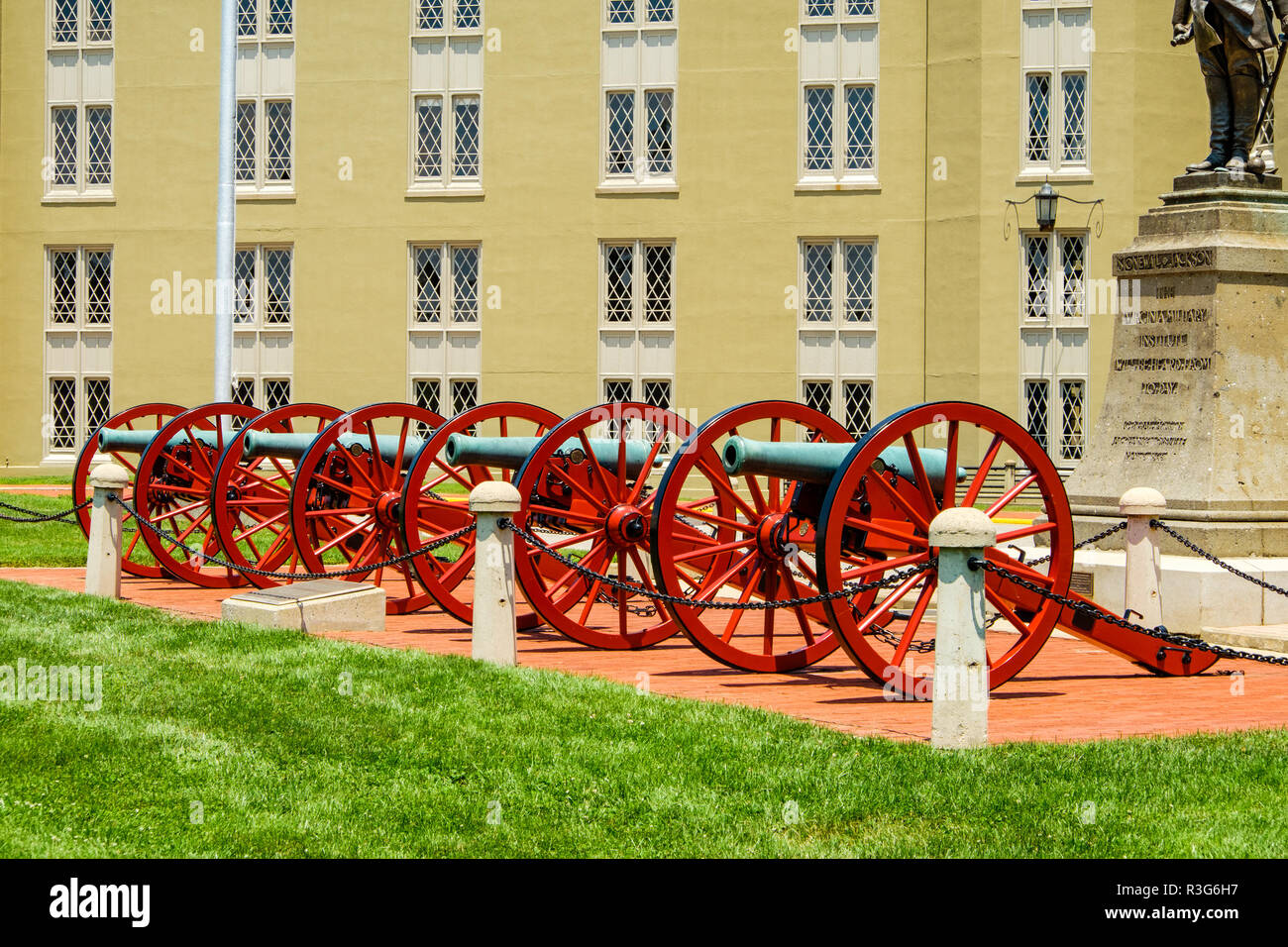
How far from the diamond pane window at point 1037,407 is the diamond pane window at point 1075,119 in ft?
14.5

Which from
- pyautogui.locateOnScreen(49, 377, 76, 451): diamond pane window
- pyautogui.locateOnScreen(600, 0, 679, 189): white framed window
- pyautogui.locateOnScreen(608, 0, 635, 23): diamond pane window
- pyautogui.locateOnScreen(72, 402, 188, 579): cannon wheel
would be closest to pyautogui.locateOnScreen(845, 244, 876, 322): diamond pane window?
pyautogui.locateOnScreen(600, 0, 679, 189): white framed window

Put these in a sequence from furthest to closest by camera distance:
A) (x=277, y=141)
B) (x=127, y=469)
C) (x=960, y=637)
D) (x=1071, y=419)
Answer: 1. (x=277, y=141)
2. (x=1071, y=419)
3. (x=127, y=469)
4. (x=960, y=637)

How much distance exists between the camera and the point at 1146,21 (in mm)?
32406

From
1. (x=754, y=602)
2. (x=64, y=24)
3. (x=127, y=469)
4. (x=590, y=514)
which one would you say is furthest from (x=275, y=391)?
(x=754, y=602)

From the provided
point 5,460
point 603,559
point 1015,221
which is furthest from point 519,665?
point 5,460

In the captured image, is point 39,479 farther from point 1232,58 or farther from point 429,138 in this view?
point 1232,58

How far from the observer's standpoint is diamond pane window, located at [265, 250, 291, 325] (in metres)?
36.3

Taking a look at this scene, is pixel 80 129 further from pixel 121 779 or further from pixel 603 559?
pixel 121 779

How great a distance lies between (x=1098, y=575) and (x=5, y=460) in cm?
2934

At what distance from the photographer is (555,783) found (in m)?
7.68

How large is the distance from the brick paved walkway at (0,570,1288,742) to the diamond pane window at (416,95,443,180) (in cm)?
2268

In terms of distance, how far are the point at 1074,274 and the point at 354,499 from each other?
21178mm

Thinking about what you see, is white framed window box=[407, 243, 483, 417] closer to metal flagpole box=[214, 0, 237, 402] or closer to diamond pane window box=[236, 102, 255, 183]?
diamond pane window box=[236, 102, 255, 183]

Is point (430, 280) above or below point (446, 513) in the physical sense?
above
